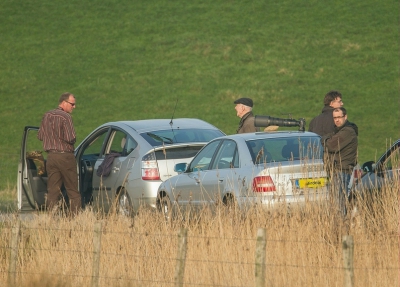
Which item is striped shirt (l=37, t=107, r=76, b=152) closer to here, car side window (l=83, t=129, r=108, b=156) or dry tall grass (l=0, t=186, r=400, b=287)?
car side window (l=83, t=129, r=108, b=156)

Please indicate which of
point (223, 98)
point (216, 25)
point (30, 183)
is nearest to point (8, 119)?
point (223, 98)

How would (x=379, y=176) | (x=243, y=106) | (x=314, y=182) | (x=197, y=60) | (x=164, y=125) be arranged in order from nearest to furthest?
(x=314, y=182), (x=379, y=176), (x=243, y=106), (x=164, y=125), (x=197, y=60)

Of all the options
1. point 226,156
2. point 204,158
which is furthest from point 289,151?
point 204,158

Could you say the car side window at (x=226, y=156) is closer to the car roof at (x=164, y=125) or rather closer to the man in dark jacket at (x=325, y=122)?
the man in dark jacket at (x=325, y=122)

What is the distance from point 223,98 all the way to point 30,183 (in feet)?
81.1

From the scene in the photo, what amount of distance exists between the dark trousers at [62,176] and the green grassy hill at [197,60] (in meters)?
20.0

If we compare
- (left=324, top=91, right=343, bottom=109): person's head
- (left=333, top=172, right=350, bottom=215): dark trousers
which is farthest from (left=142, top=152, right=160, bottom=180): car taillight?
(left=333, top=172, right=350, bottom=215): dark trousers

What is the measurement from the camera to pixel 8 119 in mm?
38375

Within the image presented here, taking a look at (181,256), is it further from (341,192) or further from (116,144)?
(116,144)

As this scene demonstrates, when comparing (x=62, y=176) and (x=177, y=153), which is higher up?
(x=177, y=153)

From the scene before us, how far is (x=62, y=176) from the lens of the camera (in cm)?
1349

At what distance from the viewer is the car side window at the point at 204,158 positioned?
12016mm

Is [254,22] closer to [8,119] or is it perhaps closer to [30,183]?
[8,119]

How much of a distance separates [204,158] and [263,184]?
6.47ft
